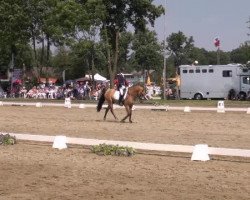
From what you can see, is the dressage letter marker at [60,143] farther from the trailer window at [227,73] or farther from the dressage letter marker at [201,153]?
the trailer window at [227,73]

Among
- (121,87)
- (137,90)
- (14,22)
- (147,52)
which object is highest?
(14,22)

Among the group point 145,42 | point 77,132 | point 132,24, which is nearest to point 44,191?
point 77,132

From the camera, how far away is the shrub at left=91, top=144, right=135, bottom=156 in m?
13.6

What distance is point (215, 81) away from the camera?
53.1 m

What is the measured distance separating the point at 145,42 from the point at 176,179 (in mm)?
68900

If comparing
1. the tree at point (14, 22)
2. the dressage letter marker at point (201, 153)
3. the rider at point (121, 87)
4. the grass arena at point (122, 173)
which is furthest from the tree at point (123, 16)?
the dressage letter marker at point (201, 153)

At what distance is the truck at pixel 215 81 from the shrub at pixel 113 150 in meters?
38.3

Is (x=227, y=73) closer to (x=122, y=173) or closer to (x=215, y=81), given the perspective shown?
(x=215, y=81)

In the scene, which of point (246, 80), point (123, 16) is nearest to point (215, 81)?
point (246, 80)

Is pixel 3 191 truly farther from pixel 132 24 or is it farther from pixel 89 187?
pixel 132 24

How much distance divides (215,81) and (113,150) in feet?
132

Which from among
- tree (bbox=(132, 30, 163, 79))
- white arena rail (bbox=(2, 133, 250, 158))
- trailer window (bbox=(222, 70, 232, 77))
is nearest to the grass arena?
white arena rail (bbox=(2, 133, 250, 158))

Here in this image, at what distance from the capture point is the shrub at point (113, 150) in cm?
1362

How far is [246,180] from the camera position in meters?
10.2
